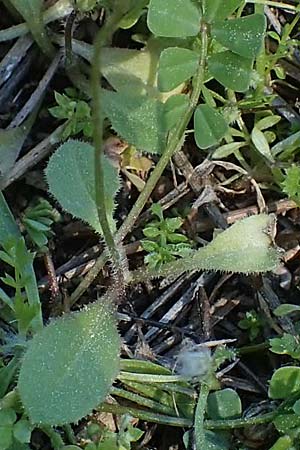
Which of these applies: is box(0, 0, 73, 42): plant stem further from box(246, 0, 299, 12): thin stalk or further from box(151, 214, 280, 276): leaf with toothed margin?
box(151, 214, 280, 276): leaf with toothed margin

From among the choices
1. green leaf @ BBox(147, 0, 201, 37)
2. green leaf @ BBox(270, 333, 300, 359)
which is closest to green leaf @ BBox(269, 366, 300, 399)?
green leaf @ BBox(270, 333, 300, 359)

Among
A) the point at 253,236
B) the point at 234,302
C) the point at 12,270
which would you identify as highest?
the point at 12,270

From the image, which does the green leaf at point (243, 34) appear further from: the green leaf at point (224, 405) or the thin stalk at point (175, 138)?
the green leaf at point (224, 405)

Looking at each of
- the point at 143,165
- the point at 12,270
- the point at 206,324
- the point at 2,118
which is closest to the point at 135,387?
the point at 206,324

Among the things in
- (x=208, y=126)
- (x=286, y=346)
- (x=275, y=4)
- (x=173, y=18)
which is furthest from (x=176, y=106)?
(x=286, y=346)

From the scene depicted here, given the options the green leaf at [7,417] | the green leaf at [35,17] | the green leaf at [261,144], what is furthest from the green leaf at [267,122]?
the green leaf at [7,417]

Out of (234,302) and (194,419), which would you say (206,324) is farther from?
(194,419)
